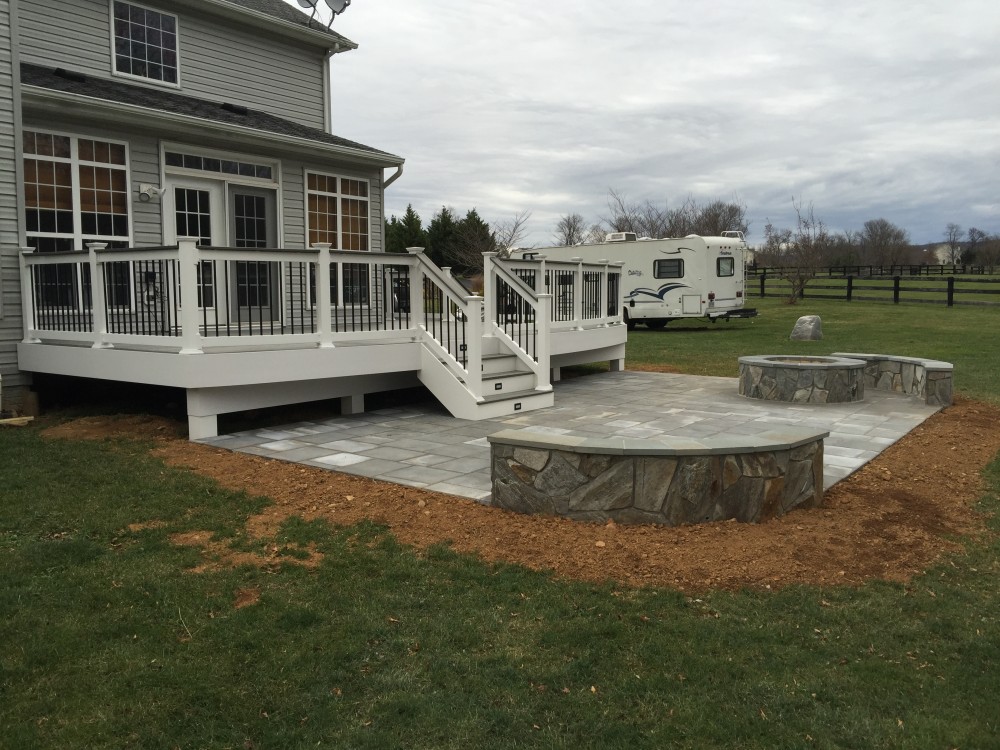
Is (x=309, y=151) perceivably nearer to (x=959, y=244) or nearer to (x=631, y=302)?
(x=631, y=302)

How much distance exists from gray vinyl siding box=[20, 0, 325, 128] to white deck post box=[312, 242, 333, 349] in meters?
5.25

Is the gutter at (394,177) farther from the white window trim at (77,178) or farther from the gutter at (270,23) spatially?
the white window trim at (77,178)

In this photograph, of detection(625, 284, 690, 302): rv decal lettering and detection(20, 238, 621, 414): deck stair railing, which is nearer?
detection(20, 238, 621, 414): deck stair railing

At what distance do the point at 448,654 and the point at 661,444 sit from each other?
82.3 inches

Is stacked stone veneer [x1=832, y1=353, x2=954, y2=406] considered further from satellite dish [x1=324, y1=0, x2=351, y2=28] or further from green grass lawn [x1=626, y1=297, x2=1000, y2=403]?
satellite dish [x1=324, y1=0, x2=351, y2=28]

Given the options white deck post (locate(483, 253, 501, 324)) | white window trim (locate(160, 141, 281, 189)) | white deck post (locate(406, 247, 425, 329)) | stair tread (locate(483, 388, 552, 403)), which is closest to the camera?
stair tread (locate(483, 388, 552, 403))

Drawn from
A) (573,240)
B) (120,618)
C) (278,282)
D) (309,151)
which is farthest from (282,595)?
(573,240)

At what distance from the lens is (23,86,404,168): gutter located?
8578 mm

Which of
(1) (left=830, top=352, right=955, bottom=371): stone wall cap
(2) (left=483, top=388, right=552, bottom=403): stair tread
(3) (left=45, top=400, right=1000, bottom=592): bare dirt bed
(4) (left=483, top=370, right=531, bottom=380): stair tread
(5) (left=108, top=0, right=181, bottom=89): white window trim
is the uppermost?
(5) (left=108, top=0, right=181, bottom=89): white window trim

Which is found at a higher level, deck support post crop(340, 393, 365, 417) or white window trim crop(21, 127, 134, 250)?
white window trim crop(21, 127, 134, 250)

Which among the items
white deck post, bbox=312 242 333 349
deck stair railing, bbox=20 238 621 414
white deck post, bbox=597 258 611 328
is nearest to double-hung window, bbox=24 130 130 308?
deck stair railing, bbox=20 238 621 414

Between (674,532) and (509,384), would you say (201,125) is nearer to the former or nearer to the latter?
(509,384)

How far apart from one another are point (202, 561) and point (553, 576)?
6.20ft

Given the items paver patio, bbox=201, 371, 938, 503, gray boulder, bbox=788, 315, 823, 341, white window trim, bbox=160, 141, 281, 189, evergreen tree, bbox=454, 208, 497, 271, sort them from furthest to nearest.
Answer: evergreen tree, bbox=454, 208, 497, 271 → gray boulder, bbox=788, 315, 823, 341 → white window trim, bbox=160, 141, 281, 189 → paver patio, bbox=201, 371, 938, 503
